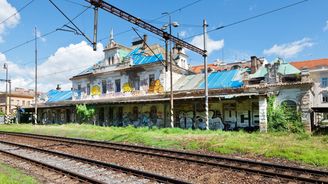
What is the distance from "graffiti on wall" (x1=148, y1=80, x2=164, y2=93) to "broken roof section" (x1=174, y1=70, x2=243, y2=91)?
1.72 metres

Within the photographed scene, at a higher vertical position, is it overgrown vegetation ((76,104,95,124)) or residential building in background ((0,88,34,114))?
residential building in background ((0,88,34,114))

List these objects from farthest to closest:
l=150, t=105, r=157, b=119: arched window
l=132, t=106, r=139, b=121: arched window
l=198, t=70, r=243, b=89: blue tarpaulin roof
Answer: l=132, t=106, r=139, b=121: arched window, l=150, t=105, r=157, b=119: arched window, l=198, t=70, r=243, b=89: blue tarpaulin roof

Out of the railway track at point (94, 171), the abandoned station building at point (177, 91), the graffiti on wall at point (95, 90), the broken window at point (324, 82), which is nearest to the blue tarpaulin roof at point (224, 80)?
the abandoned station building at point (177, 91)

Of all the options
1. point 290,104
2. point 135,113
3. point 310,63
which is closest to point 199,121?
point 290,104

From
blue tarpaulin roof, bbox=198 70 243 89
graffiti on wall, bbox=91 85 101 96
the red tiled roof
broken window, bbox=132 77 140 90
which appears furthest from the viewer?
the red tiled roof

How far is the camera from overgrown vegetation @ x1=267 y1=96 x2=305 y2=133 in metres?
22.3

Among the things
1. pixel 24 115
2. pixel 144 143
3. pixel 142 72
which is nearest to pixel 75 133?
pixel 144 143

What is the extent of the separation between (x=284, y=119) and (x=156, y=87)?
1514cm

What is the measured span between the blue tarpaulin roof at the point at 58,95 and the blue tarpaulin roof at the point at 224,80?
2490 cm

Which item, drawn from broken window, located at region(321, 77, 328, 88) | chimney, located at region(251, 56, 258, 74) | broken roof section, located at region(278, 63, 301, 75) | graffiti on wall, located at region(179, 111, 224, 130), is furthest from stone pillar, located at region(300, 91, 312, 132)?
broken window, located at region(321, 77, 328, 88)

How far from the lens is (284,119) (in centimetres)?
2280

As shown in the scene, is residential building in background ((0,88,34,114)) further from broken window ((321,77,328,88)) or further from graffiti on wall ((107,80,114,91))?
broken window ((321,77,328,88))

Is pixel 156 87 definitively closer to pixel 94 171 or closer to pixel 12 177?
pixel 94 171

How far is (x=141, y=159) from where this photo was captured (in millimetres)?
11852
